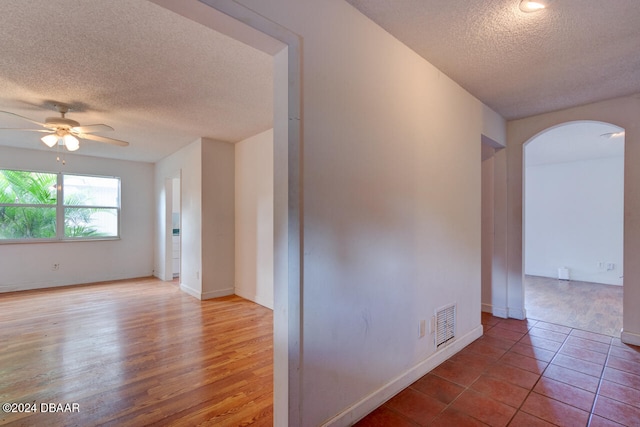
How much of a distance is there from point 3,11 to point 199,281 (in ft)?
11.5

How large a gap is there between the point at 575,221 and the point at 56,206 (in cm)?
1006

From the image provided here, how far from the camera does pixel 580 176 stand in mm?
5750

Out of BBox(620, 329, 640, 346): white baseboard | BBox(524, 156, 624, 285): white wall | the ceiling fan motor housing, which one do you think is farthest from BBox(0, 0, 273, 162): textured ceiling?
BBox(524, 156, 624, 285): white wall

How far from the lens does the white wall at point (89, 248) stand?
4.92m

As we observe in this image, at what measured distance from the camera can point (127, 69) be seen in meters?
2.32

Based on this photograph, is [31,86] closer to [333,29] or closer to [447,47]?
[333,29]

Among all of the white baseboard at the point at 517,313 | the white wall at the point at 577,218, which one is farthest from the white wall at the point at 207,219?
the white wall at the point at 577,218

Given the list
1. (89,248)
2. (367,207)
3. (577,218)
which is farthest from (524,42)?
(89,248)

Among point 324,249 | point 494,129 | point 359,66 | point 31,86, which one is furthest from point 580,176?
point 31,86

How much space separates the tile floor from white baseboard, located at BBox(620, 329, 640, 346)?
61 millimetres

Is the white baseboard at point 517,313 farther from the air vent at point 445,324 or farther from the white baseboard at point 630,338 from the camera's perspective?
the air vent at point 445,324

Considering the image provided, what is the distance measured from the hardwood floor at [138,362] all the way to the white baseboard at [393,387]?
0.47 m

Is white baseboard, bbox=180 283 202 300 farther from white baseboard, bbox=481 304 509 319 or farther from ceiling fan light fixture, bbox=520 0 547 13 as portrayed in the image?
ceiling fan light fixture, bbox=520 0 547 13

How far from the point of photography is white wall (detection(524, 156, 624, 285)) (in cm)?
536
